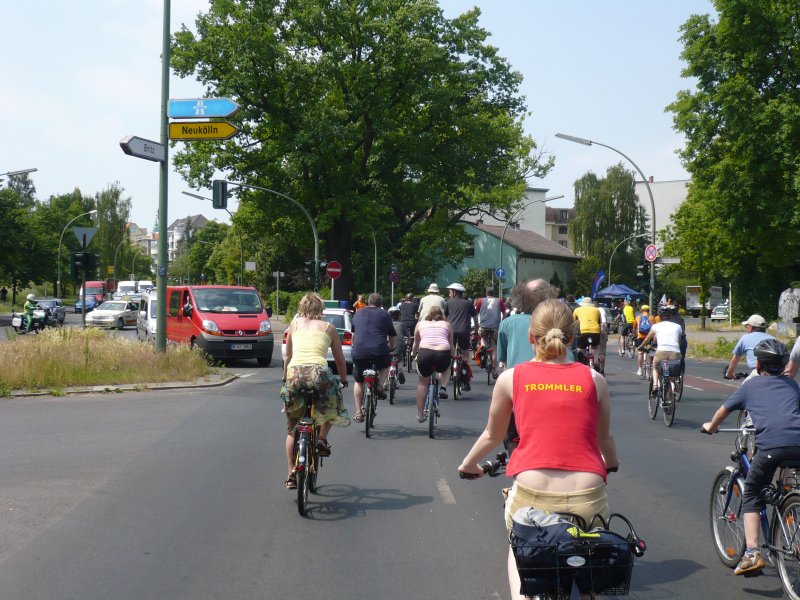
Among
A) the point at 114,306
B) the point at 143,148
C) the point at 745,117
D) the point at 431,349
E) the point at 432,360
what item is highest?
the point at 745,117

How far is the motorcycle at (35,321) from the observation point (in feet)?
118

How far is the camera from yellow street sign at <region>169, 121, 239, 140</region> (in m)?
16.6

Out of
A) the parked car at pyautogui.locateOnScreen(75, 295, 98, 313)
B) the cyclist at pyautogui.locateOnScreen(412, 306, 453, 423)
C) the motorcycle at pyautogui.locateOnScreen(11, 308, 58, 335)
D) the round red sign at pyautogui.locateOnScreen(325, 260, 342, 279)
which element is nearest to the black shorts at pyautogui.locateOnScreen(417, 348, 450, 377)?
the cyclist at pyautogui.locateOnScreen(412, 306, 453, 423)

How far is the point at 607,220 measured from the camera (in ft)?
278

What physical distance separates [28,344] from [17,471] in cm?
943

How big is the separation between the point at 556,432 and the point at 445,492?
4.55m

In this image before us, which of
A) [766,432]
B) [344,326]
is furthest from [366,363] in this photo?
[344,326]

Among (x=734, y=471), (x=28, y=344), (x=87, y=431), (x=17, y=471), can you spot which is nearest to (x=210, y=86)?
(x=28, y=344)

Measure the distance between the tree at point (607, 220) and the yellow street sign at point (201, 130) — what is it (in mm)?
69591

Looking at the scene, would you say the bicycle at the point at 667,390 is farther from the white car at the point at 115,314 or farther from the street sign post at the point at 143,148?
the white car at the point at 115,314

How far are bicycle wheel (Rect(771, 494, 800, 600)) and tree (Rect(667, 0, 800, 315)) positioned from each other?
2749 centimetres

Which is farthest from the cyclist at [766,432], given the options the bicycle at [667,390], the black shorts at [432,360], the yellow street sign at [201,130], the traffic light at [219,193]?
the traffic light at [219,193]

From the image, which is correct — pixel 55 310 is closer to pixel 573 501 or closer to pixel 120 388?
pixel 120 388

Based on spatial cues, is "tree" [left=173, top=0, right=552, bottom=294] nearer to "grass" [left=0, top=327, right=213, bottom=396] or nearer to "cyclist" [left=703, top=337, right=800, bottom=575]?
"grass" [left=0, top=327, right=213, bottom=396]
